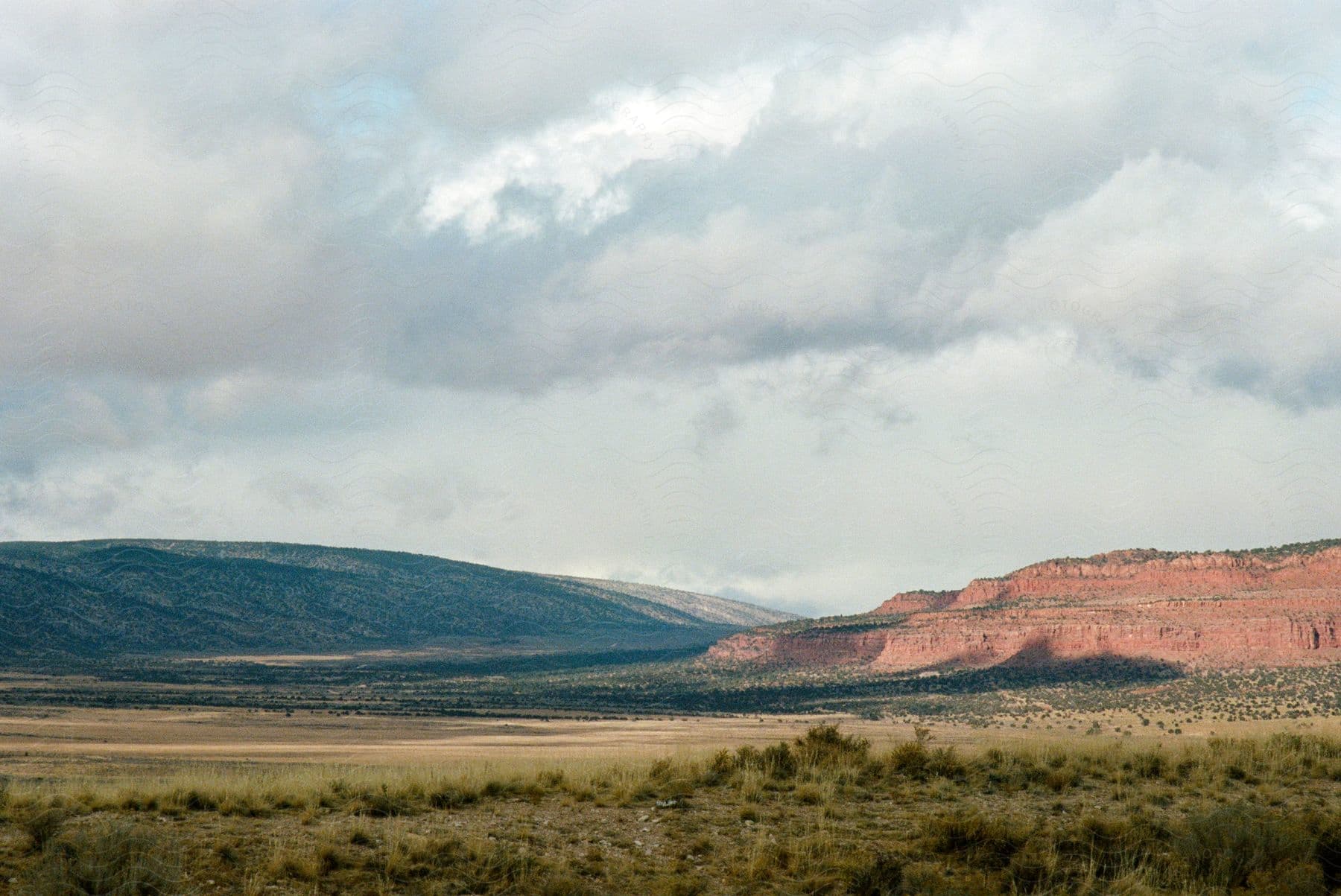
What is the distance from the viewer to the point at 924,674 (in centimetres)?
11662

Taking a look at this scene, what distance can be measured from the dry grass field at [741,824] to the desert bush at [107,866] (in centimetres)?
3

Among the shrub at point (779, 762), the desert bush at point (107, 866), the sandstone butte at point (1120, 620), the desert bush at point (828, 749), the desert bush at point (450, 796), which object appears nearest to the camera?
the desert bush at point (107, 866)

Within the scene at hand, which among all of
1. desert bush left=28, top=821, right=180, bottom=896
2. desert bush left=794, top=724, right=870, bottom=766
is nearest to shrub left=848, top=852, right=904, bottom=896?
desert bush left=794, top=724, right=870, bottom=766

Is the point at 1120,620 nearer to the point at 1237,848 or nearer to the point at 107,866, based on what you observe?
the point at 1237,848

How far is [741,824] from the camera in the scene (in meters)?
16.4

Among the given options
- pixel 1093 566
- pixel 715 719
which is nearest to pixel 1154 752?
pixel 715 719

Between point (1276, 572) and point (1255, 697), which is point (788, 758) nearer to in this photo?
point (1255, 697)

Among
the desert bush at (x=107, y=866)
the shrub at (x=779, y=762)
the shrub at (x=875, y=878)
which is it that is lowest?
the shrub at (x=875, y=878)

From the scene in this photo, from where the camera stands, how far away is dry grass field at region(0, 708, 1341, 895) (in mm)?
13164

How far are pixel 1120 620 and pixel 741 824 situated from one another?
10015 centimetres

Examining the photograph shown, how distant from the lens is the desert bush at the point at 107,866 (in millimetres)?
11656

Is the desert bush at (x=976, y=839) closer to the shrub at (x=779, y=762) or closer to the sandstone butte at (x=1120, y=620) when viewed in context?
the shrub at (x=779, y=762)

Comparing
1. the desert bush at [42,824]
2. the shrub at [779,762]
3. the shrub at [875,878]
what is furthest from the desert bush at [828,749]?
the desert bush at [42,824]

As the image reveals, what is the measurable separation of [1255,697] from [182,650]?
167694 mm
